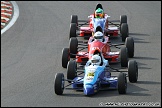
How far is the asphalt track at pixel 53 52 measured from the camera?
19.8 metres

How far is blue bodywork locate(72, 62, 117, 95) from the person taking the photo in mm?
19922

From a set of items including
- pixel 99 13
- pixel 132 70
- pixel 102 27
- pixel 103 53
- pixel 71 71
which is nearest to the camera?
pixel 132 70

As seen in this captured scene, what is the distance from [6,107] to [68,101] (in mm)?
1702

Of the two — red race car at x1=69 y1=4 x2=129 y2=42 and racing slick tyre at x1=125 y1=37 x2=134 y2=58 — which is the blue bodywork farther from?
red race car at x1=69 y1=4 x2=129 y2=42

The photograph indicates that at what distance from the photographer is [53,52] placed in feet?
86.2

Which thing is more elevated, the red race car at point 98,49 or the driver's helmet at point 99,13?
the driver's helmet at point 99,13

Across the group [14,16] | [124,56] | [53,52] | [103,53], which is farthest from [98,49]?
[14,16]

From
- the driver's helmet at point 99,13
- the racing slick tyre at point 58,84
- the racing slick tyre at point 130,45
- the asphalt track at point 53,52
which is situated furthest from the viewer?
the driver's helmet at point 99,13

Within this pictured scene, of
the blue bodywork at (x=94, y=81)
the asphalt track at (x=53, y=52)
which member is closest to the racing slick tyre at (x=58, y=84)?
the asphalt track at (x=53, y=52)

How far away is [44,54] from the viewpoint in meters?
26.0

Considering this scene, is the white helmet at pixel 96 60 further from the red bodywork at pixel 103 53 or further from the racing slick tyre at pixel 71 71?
the red bodywork at pixel 103 53

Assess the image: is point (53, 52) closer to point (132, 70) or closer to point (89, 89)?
point (132, 70)

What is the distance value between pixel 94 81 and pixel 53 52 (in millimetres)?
6393

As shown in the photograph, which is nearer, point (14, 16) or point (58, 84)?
point (58, 84)
